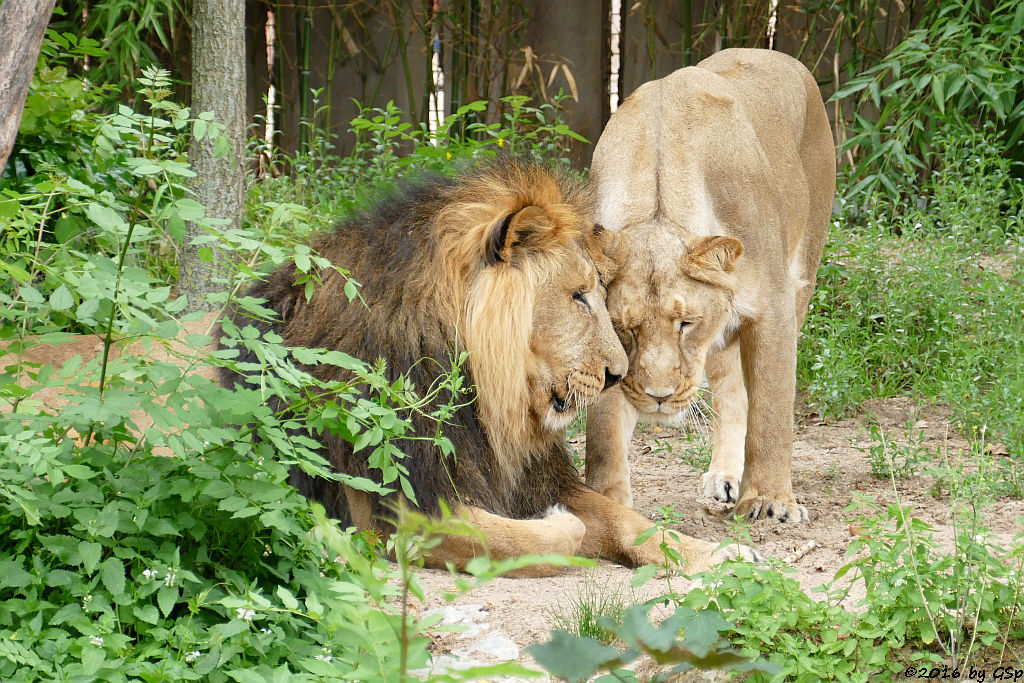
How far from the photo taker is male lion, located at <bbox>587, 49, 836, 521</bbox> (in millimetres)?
3438

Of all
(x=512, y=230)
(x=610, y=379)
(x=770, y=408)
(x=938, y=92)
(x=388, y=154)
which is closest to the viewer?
(x=512, y=230)

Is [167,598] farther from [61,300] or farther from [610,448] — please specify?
[610,448]

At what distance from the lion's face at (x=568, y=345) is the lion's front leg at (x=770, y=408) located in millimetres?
898

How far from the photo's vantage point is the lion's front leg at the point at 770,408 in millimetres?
3791

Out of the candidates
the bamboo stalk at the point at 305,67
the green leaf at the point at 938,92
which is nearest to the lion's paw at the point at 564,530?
A: the green leaf at the point at 938,92

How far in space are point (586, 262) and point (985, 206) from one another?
4.21m

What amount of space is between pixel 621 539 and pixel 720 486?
109 cm

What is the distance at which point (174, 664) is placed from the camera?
2.01 m

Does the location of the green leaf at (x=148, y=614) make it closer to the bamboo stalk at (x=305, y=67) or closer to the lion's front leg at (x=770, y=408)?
the lion's front leg at (x=770, y=408)

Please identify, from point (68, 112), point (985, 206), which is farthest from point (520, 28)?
point (68, 112)

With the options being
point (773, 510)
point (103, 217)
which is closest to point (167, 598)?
point (103, 217)

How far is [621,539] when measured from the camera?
329cm

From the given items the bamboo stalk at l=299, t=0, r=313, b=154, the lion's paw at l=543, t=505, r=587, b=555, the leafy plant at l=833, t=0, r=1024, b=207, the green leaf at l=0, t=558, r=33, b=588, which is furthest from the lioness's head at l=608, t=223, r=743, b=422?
the bamboo stalk at l=299, t=0, r=313, b=154

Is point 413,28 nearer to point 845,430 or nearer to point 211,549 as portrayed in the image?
point 845,430
